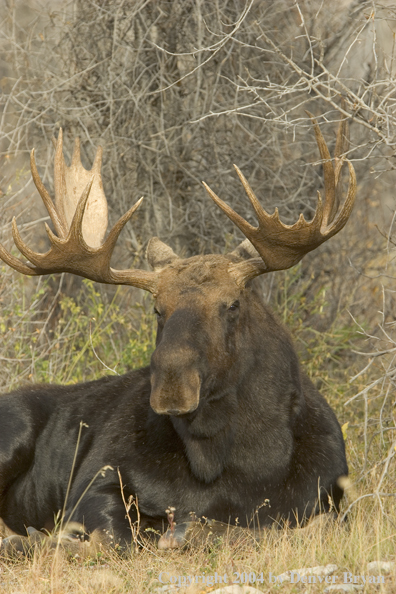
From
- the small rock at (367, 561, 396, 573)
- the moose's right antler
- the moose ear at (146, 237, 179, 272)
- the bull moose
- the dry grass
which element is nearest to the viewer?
the small rock at (367, 561, 396, 573)

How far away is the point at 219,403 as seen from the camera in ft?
16.8

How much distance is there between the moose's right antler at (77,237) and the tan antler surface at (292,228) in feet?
2.18

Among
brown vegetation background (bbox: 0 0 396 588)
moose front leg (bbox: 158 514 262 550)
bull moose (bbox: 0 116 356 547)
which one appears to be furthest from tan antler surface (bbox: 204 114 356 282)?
brown vegetation background (bbox: 0 0 396 588)

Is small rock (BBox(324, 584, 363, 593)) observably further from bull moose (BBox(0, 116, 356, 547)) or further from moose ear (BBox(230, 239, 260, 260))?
moose ear (BBox(230, 239, 260, 260))

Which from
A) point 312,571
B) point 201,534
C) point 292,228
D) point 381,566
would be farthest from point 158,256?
point 381,566

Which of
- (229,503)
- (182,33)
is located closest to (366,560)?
(229,503)

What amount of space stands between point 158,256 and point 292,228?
1.12m

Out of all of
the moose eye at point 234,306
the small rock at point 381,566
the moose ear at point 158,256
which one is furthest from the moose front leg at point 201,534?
the moose ear at point 158,256

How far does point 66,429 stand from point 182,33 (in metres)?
4.89

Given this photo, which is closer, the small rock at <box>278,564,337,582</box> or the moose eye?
the small rock at <box>278,564,337,582</box>

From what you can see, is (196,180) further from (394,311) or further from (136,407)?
(136,407)

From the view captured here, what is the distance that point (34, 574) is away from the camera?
14.4 ft

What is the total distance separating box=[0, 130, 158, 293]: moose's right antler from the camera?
5.27m

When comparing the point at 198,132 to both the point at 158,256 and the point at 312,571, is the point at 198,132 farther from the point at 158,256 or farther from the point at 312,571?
the point at 312,571
